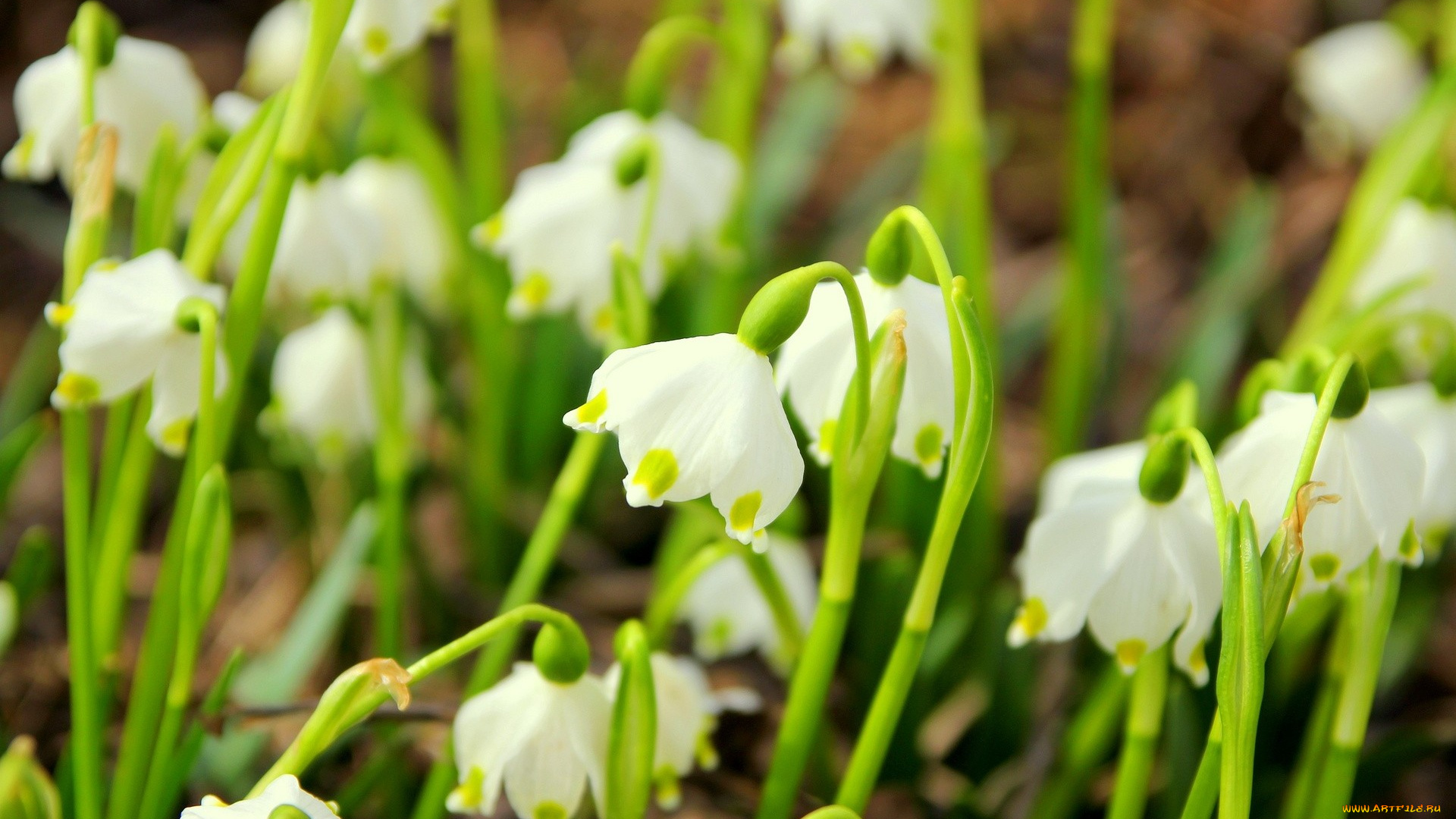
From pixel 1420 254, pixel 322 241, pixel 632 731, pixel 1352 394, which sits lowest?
pixel 632 731

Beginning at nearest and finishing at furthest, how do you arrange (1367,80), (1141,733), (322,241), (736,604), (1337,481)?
(1337,481) → (1141,733) → (322,241) → (736,604) → (1367,80)

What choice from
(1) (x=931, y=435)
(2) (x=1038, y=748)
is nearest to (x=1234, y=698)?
(1) (x=931, y=435)

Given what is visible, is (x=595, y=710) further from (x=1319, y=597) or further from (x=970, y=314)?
(x=1319, y=597)

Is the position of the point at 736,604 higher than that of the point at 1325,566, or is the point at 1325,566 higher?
the point at 1325,566

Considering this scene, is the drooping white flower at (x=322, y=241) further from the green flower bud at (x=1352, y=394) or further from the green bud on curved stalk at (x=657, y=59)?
the green flower bud at (x=1352, y=394)

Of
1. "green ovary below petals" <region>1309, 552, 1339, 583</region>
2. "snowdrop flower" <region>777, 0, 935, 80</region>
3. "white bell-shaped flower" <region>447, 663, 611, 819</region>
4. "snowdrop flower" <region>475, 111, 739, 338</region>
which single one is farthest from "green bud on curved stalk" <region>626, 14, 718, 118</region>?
"green ovary below petals" <region>1309, 552, 1339, 583</region>

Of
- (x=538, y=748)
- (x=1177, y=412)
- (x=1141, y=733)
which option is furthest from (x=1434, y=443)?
(x=538, y=748)

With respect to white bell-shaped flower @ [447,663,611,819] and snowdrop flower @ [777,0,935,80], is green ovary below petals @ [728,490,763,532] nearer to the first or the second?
white bell-shaped flower @ [447,663,611,819]

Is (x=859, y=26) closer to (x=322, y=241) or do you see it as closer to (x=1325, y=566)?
(x=322, y=241)

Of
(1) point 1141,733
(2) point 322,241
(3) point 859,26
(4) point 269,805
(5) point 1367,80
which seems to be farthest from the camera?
(5) point 1367,80
